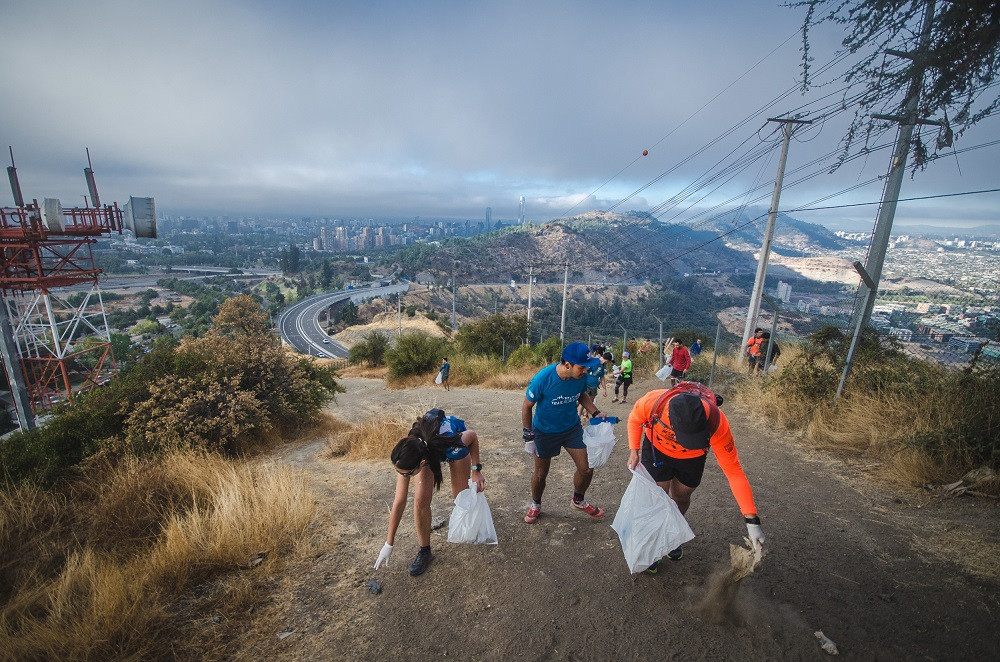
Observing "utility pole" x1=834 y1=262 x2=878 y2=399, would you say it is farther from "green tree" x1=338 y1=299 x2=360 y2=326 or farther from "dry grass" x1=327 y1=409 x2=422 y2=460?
"green tree" x1=338 y1=299 x2=360 y2=326

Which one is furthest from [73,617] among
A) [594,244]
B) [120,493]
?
[594,244]

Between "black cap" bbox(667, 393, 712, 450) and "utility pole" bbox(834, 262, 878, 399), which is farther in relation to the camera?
"utility pole" bbox(834, 262, 878, 399)

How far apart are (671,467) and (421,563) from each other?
6.66 feet

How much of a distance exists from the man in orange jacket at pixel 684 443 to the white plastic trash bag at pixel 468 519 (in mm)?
1217

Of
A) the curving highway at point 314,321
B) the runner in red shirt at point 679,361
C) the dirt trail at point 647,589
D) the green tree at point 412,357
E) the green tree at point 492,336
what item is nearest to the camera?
the dirt trail at point 647,589

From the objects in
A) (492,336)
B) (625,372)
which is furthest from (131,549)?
(492,336)

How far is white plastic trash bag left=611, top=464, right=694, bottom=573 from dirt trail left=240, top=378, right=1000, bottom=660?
30 cm

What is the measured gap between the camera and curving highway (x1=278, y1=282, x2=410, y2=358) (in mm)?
47541

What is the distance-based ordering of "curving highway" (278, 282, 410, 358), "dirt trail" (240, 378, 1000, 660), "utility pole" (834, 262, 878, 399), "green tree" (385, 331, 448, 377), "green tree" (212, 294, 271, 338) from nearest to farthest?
A: 1. "dirt trail" (240, 378, 1000, 660)
2. "utility pole" (834, 262, 878, 399)
3. "green tree" (385, 331, 448, 377)
4. "green tree" (212, 294, 271, 338)
5. "curving highway" (278, 282, 410, 358)

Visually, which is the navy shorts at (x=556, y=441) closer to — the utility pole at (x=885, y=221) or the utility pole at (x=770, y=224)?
the utility pole at (x=885, y=221)

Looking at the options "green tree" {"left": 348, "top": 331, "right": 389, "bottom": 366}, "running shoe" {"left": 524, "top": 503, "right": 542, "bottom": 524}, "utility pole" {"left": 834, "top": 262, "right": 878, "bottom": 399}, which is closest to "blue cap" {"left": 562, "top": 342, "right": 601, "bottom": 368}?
"running shoe" {"left": 524, "top": 503, "right": 542, "bottom": 524}

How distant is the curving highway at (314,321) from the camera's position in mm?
47541

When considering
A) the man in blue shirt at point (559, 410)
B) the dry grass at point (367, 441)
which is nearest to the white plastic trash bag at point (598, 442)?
the man in blue shirt at point (559, 410)

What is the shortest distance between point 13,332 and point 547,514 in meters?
16.2
